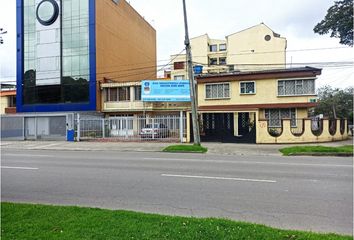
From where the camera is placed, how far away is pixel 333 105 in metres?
52.3

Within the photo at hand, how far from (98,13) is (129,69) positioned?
10.2 meters

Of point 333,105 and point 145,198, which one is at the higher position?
point 333,105

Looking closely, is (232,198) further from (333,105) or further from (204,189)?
(333,105)

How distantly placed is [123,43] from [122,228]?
140ft

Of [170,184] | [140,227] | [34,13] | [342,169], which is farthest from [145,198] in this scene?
[34,13]

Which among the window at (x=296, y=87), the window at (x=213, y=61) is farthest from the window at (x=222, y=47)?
the window at (x=296, y=87)

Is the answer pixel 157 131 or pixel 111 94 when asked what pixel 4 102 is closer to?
pixel 111 94

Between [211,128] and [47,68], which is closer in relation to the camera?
[211,128]

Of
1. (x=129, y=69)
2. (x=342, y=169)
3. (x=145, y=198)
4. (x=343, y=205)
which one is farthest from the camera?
(x=129, y=69)

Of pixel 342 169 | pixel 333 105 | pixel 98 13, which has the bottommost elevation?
pixel 342 169

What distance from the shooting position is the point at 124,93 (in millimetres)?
35969

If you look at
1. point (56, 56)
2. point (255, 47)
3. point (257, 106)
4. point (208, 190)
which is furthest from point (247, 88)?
point (255, 47)

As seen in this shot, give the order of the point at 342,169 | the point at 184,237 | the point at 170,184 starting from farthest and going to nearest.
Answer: the point at 342,169
the point at 170,184
the point at 184,237

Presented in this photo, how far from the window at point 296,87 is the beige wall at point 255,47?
30.5 meters
